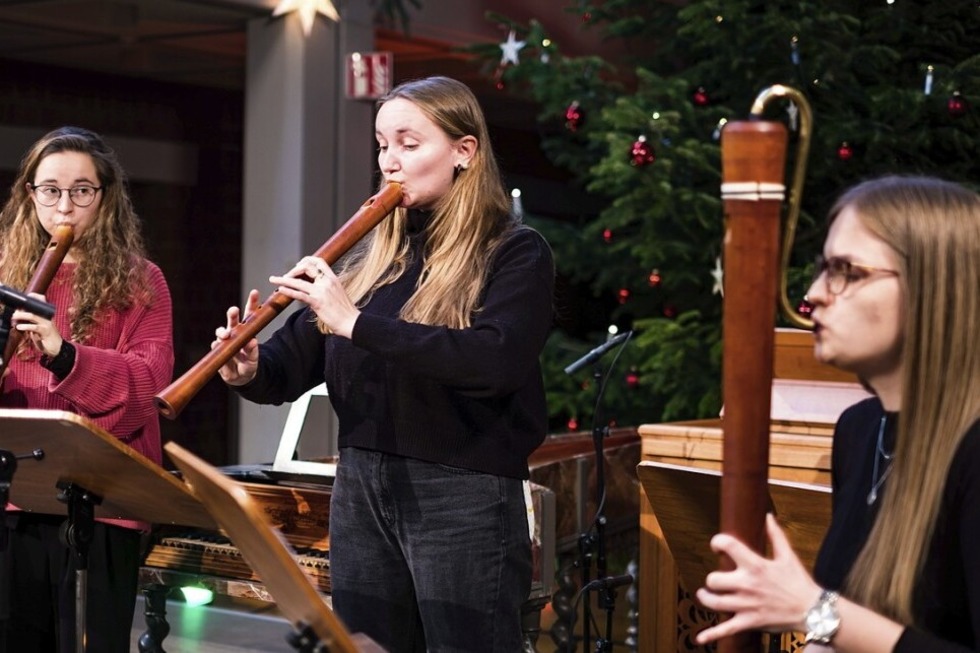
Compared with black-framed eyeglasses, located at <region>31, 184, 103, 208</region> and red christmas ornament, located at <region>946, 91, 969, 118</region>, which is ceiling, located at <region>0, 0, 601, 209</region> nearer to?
red christmas ornament, located at <region>946, 91, 969, 118</region>

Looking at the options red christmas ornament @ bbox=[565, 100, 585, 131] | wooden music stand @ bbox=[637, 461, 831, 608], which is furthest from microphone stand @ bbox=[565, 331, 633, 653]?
red christmas ornament @ bbox=[565, 100, 585, 131]

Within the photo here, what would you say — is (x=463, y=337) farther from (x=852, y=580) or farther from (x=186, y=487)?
(x=852, y=580)

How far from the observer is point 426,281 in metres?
2.47

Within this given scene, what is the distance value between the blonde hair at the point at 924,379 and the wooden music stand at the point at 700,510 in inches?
24.9


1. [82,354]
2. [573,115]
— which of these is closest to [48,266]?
[82,354]

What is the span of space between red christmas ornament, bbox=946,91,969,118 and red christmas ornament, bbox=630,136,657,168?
1.25 meters

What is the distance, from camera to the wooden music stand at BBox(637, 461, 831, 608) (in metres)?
2.29

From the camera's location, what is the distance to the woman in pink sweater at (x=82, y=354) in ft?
9.02

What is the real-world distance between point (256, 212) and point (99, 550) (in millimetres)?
4345

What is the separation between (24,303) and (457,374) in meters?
0.81

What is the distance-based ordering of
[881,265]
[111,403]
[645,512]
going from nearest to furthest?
[881,265] → [111,403] → [645,512]

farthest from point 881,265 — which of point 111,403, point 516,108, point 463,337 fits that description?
point 516,108

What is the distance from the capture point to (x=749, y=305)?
141 centimetres

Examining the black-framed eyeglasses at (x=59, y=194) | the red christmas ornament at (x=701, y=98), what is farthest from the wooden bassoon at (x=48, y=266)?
the red christmas ornament at (x=701, y=98)
